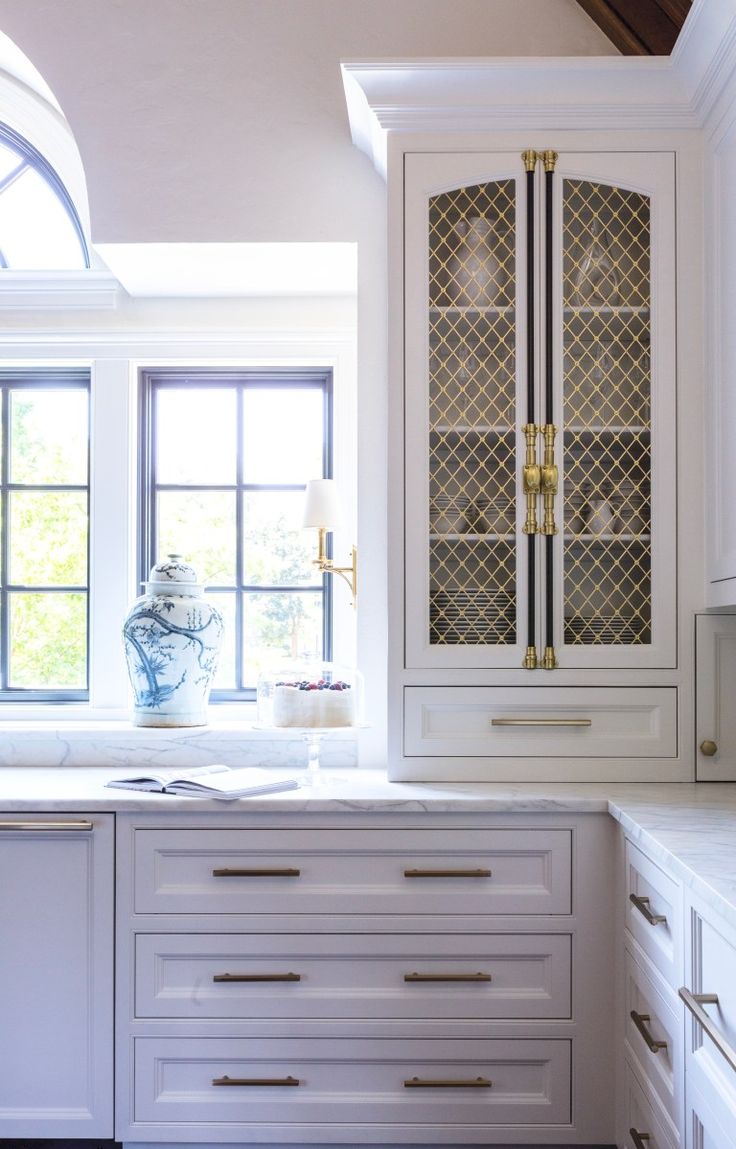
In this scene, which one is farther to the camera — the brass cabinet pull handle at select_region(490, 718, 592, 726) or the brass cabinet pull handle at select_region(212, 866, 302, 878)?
the brass cabinet pull handle at select_region(490, 718, 592, 726)

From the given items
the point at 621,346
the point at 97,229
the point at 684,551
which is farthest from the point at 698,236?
the point at 97,229

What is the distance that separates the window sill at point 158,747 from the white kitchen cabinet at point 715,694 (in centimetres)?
92

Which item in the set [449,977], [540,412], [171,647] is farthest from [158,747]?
[540,412]

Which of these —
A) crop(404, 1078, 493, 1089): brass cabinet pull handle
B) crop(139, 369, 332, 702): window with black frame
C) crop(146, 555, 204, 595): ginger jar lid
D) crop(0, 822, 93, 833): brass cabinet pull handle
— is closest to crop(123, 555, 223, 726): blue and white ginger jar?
crop(146, 555, 204, 595): ginger jar lid

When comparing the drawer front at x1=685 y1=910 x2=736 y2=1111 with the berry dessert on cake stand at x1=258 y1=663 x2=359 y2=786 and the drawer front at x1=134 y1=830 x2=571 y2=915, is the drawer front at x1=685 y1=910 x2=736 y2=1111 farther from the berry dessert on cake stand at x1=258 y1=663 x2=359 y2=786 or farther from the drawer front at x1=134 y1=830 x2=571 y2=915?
the berry dessert on cake stand at x1=258 y1=663 x2=359 y2=786

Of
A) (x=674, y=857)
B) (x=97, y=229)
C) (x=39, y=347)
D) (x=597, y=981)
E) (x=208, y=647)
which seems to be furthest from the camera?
(x=39, y=347)

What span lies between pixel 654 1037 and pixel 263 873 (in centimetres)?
84

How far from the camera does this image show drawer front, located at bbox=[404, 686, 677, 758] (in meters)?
2.50

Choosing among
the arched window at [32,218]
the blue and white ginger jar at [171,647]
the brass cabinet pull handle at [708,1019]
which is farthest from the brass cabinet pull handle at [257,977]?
the arched window at [32,218]

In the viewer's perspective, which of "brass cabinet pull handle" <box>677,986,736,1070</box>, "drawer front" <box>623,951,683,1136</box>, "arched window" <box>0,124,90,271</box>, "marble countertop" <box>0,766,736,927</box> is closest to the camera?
"brass cabinet pull handle" <box>677,986,736,1070</box>

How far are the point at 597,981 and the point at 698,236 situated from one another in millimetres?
1704

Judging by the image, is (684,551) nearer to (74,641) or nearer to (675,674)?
(675,674)

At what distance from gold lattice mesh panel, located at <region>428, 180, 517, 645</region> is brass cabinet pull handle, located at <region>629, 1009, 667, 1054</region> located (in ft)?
2.82

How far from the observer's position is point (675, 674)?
250 cm
